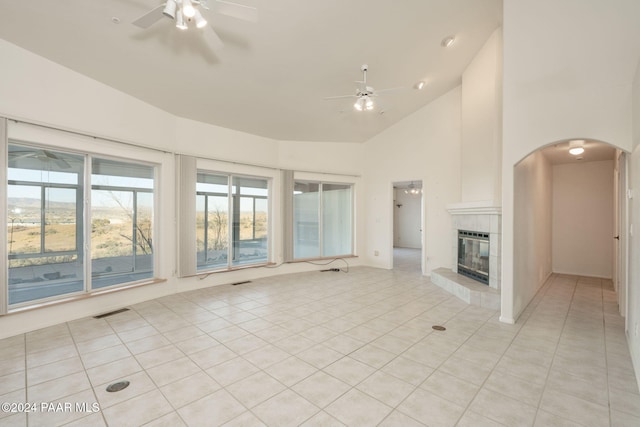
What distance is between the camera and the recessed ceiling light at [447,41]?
14.5 feet

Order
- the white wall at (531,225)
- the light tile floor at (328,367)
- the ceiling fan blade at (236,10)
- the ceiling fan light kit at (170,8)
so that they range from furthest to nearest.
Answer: the white wall at (531,225) < the ceiling fan blade at (236,10) < the ceiling fan light kit at (170,8) < the light tile floor at (328,367)

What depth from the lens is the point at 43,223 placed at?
3.70 m

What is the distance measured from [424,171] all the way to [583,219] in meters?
3.93

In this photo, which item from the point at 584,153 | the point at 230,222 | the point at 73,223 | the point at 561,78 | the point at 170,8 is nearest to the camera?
the point at 170,8

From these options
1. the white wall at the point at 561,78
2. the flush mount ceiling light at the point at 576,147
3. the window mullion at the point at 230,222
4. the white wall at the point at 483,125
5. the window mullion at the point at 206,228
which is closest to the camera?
the white wall at the point at 561,78

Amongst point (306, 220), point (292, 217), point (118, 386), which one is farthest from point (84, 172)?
point (306, 220)

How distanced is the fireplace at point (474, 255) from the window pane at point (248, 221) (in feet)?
14.1

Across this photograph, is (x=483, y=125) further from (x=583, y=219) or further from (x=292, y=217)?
(x=292, y=217)

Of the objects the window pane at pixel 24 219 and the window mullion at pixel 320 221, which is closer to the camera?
the window pane at pixel 24 219

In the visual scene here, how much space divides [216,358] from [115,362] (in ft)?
3.17

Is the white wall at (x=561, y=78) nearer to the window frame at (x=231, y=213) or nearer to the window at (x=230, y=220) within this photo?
the window frame at (x=231, y=213)

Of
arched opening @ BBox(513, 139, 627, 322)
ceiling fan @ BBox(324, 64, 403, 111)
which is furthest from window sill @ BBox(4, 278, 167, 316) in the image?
arched opening @ BBox(513, 139, 627, 322)

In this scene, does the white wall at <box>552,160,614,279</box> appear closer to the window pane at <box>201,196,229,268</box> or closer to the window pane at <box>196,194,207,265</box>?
the window pane at <box>201,196,229,268</box>

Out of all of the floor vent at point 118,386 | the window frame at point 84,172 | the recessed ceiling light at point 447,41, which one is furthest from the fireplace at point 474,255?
the window frame at point 84,172
